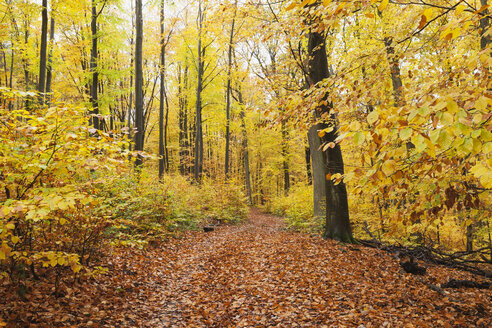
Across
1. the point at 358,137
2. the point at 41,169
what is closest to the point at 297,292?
the point at 358,137

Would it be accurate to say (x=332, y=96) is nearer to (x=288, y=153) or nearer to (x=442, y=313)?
(x=442, y=313)

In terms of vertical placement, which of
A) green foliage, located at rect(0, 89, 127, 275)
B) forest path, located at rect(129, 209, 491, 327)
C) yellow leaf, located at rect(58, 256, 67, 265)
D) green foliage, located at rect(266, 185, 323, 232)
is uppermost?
green foliage, located at rect(0, 89, 127, 275)

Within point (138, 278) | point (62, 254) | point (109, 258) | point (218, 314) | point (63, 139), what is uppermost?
point (63, 139)

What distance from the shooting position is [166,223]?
9203 mm

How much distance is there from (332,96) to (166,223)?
7073 mm

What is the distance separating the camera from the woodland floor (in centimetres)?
397

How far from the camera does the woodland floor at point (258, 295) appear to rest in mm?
3967

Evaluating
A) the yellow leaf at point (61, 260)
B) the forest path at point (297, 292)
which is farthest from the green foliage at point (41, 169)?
the forest path at point (297, 292)

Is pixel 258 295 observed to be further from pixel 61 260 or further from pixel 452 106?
pixel 452 106

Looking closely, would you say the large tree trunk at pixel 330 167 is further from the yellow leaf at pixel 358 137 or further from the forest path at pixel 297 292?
the yellow leaf at pixel 358 137

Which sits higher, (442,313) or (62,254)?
(62,254)

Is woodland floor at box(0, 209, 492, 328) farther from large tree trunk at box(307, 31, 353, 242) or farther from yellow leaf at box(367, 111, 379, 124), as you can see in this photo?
yellow leaf at box(367, 111, 379, 124)

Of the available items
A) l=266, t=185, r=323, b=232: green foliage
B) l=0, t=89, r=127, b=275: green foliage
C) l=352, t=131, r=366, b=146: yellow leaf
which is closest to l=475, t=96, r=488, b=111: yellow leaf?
l=352, t=131, r=366, b=146: yellow leaf

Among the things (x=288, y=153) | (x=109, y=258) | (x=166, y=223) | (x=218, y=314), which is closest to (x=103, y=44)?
(x=166, y=223)
